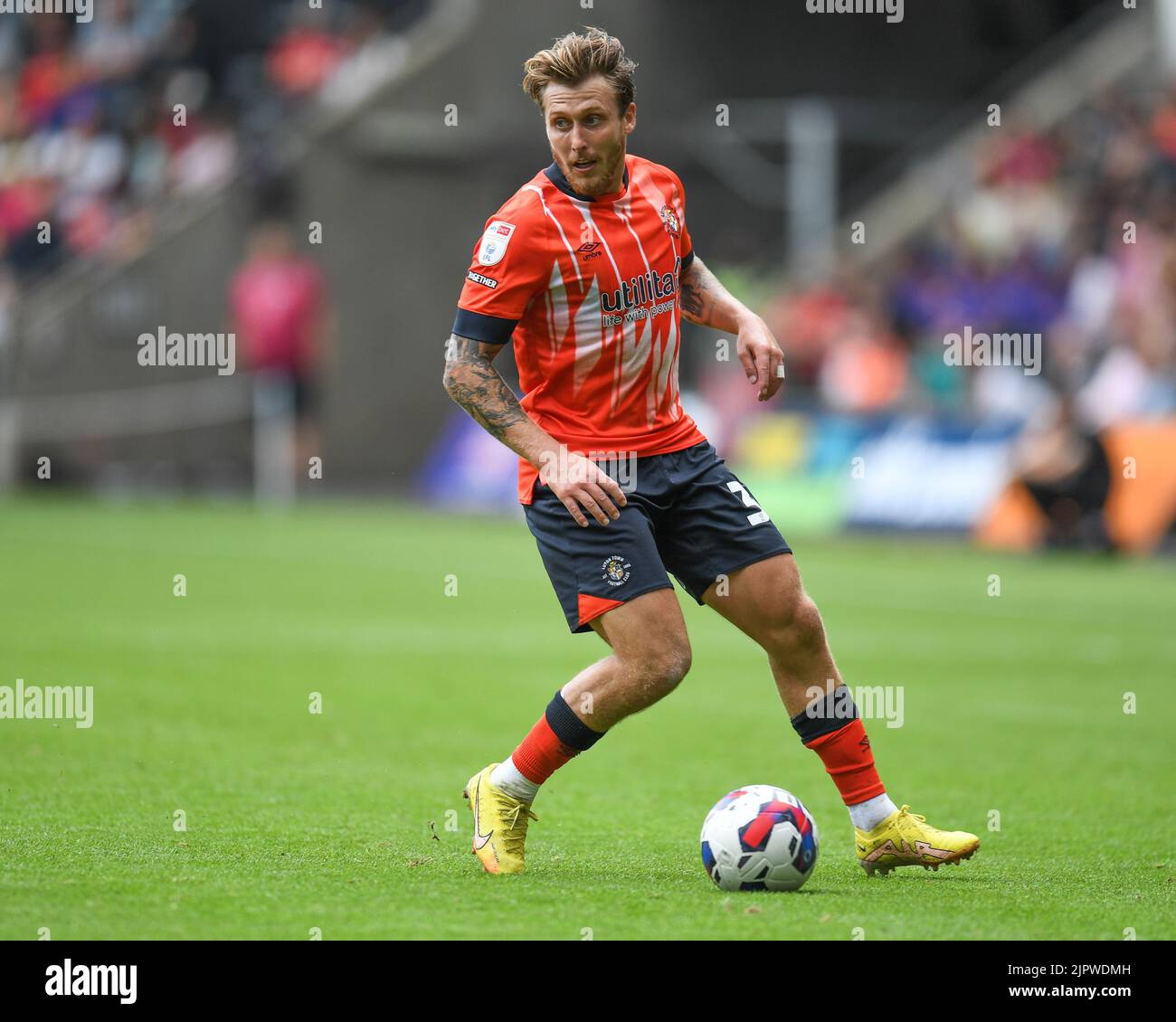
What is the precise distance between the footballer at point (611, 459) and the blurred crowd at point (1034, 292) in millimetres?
11531

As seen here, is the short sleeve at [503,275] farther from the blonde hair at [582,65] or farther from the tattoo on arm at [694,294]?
the tattoo on arm at [694,294]

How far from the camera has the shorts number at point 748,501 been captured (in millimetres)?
6152

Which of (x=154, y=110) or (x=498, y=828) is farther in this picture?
(x=154, y=110)

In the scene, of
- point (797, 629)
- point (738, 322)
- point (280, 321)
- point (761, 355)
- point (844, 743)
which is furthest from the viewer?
point (280, 321)

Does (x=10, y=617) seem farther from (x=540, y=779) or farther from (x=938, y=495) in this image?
(x=938, y=495)

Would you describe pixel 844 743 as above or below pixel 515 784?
above

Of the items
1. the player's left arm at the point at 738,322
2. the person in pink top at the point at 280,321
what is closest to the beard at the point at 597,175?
the player's left arm at the point at 738,322

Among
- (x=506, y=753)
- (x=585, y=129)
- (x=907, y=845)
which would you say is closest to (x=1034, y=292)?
(x=506, y=753)

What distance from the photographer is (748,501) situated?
245 inches

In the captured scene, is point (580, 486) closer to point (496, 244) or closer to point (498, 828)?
point (496, 244)

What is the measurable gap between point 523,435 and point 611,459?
1.16 ft

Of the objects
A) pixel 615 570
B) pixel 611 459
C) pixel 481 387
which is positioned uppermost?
pixel 481 387

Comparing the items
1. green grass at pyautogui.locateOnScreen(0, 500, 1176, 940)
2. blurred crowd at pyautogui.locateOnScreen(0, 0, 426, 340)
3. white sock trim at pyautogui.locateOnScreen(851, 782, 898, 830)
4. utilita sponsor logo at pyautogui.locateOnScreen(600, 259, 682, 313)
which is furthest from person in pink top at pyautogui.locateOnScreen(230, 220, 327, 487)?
white sock trim at pyautogui.locateOnScreen(851, 782, 898, 830)

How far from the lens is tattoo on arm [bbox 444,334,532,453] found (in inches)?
232
